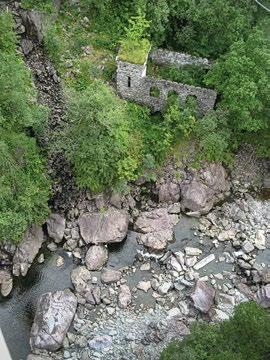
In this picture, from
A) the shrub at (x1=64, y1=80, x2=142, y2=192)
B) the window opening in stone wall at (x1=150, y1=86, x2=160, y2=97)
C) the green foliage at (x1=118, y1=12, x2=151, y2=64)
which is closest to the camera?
the shrub at (x1=64, y1=80, x2=142, y2=192)

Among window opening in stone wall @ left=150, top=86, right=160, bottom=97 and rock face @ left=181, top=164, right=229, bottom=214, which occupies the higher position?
window opening in stone wall @ left=150, top=86, right=160, bottom=97

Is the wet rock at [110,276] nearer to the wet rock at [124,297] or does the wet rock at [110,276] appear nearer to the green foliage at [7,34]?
the wet rock at [124,297]

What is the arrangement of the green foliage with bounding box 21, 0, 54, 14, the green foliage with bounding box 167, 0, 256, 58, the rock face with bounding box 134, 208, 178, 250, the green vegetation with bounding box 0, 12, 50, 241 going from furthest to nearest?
the green foliage with bounding box 21, 0, 54, 14
the green foliage with bounding box 167, 0, 256, 58
the rock face with bounding box 134, 208, 178, 250
the green vegetation with bounding box 0, 12, 50, 241

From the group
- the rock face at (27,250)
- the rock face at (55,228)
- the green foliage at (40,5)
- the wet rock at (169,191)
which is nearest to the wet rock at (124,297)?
the rock face at (55,228)

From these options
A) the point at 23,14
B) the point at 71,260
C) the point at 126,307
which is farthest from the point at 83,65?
the point at 126,307

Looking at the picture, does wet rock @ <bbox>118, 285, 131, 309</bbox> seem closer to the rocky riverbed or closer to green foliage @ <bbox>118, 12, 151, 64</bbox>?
the rocky riverbed

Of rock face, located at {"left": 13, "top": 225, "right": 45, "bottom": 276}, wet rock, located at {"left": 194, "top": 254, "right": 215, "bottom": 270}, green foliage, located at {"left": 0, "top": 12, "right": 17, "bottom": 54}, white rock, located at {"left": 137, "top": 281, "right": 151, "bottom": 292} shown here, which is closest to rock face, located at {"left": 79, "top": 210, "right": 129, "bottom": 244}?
rock face, located at {"left": 13, "top": 225, "right": 45, "bottom": 276}

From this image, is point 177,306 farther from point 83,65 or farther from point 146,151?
point 83,65
